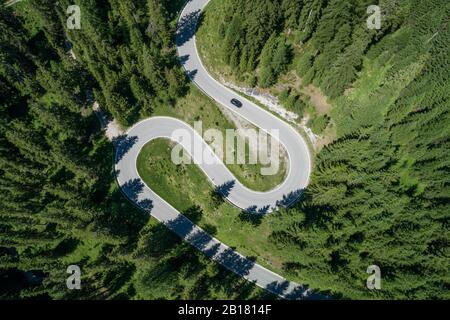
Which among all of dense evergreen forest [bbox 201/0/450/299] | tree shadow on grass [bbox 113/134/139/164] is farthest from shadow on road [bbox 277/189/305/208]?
tree shadow on grass [bbox 113/134/139/164]

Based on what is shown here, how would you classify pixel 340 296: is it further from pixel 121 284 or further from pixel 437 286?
pixel 121 284

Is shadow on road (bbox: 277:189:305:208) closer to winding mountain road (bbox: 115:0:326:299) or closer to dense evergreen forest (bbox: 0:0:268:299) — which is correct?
winding mountain road (bbox: 115:0:326:299)

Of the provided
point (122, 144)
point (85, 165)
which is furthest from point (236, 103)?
point (85, 165)

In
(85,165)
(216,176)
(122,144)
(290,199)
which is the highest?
(122,144)

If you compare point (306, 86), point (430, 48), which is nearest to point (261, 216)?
point (306, 86)

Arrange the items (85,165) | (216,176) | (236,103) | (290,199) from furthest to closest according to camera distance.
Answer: (236,103), (216,176), (290,199), (85,165)

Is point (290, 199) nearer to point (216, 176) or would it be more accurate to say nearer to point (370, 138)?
point (216, 176)
